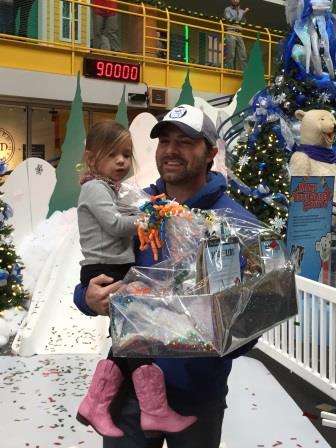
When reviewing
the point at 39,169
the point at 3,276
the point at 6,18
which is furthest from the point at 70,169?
the point at 6,18

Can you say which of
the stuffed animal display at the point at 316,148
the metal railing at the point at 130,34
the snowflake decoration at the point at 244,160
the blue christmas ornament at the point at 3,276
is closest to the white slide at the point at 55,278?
the blue christmas ornament at the point at 3,276

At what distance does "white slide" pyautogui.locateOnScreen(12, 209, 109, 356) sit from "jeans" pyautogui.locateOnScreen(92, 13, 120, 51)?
6203mm

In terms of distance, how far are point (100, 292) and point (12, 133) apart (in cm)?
905

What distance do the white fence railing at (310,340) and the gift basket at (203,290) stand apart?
2102 millimetres

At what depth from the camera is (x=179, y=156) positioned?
159cm

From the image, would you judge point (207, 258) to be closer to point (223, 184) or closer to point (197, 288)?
point (197, 288)

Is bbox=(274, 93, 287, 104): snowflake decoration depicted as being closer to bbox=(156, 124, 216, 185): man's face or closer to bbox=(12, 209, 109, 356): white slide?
bbox=(12, 209, 109, 356): white slide

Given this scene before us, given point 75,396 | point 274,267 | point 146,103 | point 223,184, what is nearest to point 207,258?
point 274,267

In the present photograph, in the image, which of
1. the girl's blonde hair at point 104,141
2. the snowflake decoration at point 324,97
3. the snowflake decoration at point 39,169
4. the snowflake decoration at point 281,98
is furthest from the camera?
the snowflake decoration at point 324,97

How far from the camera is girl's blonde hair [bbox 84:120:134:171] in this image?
1922mm

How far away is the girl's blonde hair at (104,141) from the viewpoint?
192cm

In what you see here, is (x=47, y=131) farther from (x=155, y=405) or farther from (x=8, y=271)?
(x=155, y=405)

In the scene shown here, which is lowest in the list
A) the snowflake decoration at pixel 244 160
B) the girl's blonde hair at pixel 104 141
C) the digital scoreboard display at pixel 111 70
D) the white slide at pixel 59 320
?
the white slide at pixel 59 320

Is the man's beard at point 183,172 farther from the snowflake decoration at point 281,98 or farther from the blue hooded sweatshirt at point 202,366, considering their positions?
the snowflake decoration at point 281,98
